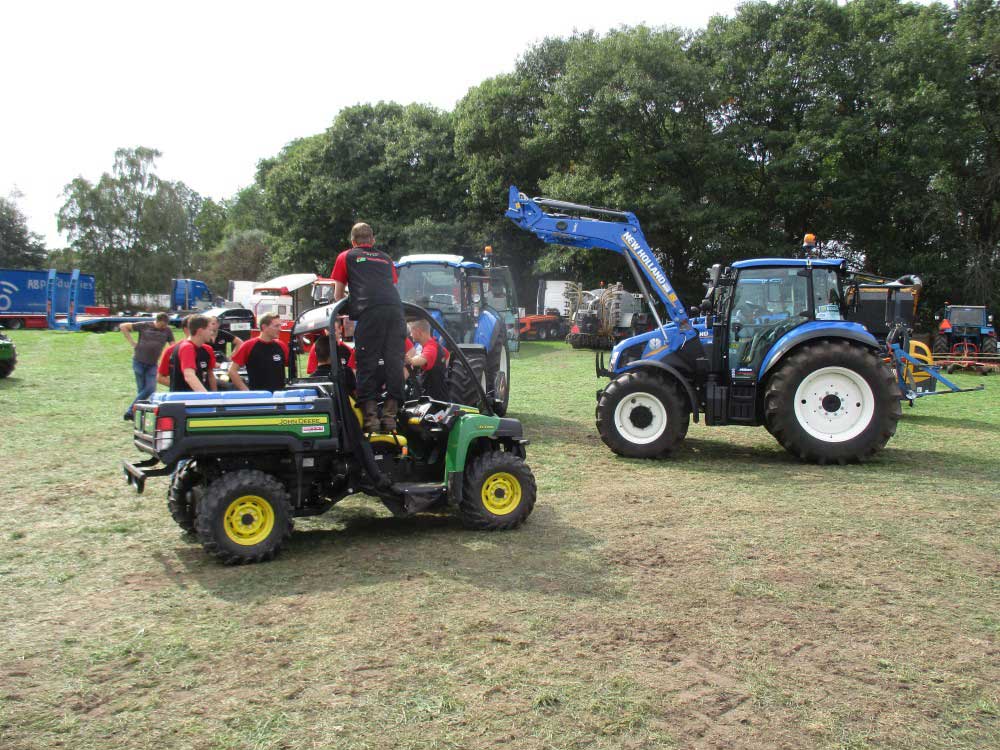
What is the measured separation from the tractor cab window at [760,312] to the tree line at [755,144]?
1961cm

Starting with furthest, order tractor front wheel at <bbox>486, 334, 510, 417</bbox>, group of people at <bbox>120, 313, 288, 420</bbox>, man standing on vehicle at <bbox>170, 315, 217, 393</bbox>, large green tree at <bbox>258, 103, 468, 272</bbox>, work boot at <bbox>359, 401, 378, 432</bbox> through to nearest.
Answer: large green tree at <bbox>258, 103, 468, 272</bbox>
tractor front wheel at <bbox>486, 334, 510, 417</bbox>
group of people at <bbox>120, 313, 288, 420</bbox>
man standing on vehicle at <bbox>170, 315, 217, 393</bbox>
work boot at <bbox>359, 401, 378, 432</bbox>

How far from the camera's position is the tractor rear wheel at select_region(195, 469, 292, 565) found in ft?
17.5

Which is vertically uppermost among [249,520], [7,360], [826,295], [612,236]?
[612,236]

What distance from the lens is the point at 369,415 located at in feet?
18.9

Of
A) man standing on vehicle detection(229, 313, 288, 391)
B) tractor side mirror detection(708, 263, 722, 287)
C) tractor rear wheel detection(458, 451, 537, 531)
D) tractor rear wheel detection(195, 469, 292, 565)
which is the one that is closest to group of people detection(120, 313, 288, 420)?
man standing on vehicle detection(229, 313, 288, 391)

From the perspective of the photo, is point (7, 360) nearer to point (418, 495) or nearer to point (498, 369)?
point (498, 369)

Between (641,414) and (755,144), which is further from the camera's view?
(755,144)

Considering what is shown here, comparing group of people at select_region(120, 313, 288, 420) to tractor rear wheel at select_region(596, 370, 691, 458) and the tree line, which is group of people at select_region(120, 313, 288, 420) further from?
the tree line

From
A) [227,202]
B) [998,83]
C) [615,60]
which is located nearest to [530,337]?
[615,60]

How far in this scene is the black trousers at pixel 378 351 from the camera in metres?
5.78

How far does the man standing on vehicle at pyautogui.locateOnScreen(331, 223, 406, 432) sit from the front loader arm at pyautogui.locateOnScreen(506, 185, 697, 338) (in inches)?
171

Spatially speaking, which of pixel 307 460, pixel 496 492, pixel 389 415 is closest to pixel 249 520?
pixel 307 460

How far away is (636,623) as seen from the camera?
4.48 metres

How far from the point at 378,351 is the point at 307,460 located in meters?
0.91
